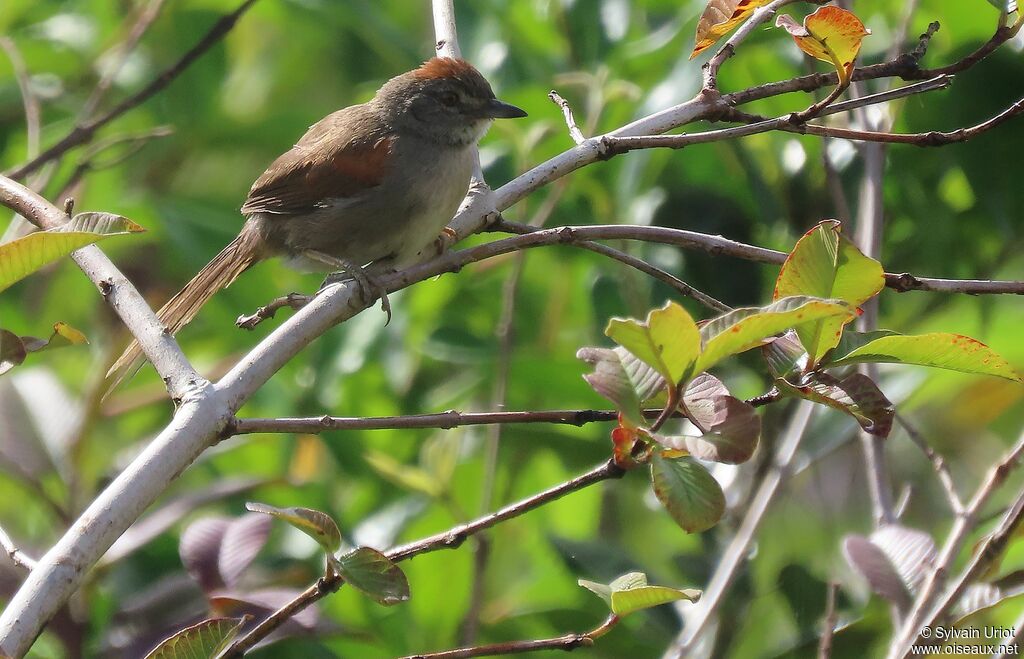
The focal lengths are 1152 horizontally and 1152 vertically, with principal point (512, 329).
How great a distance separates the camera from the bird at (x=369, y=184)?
13.6 ft

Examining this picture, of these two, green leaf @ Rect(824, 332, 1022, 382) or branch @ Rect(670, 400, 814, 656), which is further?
branch @ Rect(670, 400, 814, 656)

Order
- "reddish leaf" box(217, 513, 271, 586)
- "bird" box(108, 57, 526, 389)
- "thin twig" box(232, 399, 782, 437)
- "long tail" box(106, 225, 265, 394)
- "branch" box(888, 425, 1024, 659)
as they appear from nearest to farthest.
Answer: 1. "thin twig" box(232, 399, 782, 437)
2. "branch" box(888, 425, 1024, 659)
3. "reddish leaf" box(217, 513, 271, 586)
4. "long tail" box(106, 225, 265, 394)
5. "bird" box(108, 57, 526, 389)

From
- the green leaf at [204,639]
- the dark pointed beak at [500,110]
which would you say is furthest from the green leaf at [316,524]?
the dark pointed beak at [500,110]

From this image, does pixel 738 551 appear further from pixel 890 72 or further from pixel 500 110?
pixel 500 110

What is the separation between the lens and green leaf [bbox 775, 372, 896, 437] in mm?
1746

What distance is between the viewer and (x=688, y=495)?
1603 mm

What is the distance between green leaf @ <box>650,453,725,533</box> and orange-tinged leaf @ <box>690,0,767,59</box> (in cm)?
98

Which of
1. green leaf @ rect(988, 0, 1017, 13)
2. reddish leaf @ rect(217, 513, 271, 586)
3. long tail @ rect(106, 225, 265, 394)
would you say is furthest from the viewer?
long tail @ rect(106, 225, 265, 394)

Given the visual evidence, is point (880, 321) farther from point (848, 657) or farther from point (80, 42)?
point (80, 42)

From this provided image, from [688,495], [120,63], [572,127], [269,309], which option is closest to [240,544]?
[269,309]

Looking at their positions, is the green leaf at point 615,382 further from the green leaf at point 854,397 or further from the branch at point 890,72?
the branch at point 890,72

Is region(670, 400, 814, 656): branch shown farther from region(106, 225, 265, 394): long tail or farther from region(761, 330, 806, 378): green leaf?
region(106, 225, 265, 394): long tail

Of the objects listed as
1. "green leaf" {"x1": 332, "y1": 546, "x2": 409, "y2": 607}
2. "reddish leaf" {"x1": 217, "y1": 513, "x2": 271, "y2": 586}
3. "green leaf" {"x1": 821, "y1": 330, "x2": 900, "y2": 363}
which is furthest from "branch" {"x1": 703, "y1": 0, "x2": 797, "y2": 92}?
"reddish leaf" {"x1": 217, "y1": 513, "x2": 271, "y2": 586}

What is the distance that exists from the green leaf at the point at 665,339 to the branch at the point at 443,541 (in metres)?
0.18
